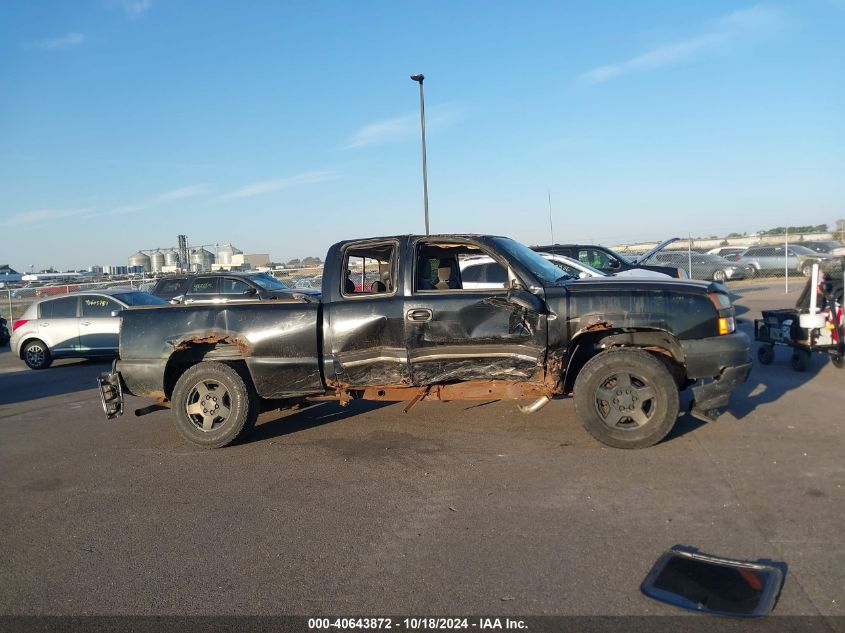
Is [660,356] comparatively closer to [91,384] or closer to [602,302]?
[602,302]

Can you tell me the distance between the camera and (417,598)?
362 centimetres

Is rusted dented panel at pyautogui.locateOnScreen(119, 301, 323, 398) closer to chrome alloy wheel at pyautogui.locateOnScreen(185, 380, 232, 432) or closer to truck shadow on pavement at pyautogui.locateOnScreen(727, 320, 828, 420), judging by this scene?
chrome alloy wheel at pyautogui.locateOnScreen(185, 380, 232, 432)

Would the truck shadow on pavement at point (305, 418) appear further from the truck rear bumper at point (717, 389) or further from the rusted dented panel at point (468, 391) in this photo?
the truck rear bumper at point (717, 389)

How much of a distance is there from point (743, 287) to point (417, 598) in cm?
2535

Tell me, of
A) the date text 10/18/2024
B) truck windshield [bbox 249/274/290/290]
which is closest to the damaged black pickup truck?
the date text 10/18/2024

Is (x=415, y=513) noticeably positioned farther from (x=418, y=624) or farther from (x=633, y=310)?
(x=633, y=310)

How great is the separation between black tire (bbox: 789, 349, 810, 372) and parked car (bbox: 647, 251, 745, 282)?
18.7m

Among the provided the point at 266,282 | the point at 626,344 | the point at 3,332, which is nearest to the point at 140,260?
the point at 3,332

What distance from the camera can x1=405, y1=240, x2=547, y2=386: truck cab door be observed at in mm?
6125

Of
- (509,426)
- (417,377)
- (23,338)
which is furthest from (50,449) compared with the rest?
(23,338)

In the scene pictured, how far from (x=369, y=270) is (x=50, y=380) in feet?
25.4

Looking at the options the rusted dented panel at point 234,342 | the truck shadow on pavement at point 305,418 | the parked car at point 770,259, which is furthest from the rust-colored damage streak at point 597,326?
the parked car at point 770,259

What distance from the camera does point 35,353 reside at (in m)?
13.9

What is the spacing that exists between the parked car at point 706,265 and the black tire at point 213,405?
77.2 feet
